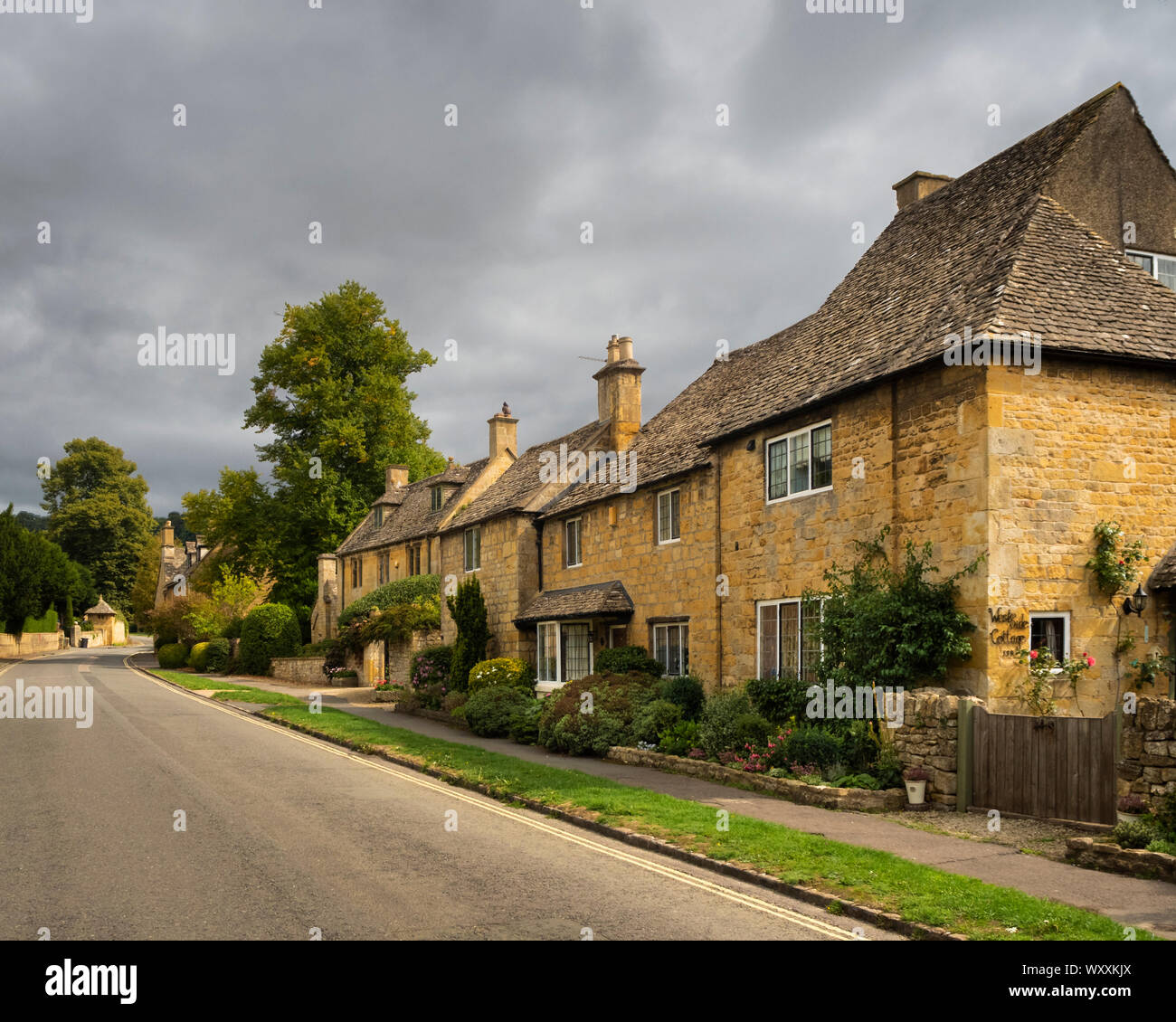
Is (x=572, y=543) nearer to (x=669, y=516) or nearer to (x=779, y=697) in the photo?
(x=669, y=516)

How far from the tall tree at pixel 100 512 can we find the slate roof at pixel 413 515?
59944 millimetres

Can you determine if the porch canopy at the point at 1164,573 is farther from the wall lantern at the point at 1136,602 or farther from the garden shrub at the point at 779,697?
the garden shrub at the point at 779,697

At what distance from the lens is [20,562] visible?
60.9m

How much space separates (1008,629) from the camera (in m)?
13.3

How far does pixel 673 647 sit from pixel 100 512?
90.3 m

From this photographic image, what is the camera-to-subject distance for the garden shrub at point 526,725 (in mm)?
21266

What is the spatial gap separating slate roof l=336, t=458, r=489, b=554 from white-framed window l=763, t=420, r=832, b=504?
863 inches

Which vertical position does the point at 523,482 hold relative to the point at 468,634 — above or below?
above

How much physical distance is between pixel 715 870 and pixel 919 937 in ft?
8.69

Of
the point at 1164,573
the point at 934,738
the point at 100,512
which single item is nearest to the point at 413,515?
the point at 934,738

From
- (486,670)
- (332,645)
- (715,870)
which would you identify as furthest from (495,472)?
(715,870)

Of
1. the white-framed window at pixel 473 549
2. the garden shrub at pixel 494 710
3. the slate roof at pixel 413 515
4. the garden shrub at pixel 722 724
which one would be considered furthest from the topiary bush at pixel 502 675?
the slate roof at pixel 413 515

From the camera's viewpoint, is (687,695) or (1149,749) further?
(687,695)
